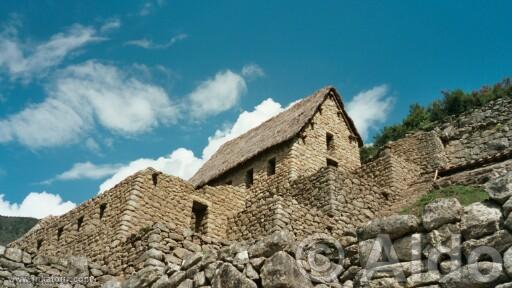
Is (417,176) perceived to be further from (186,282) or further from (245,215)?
(186,282)

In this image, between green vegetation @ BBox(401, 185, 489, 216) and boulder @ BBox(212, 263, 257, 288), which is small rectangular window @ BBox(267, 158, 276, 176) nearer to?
green vegetation @ BBox(401, 185, 489, 216)

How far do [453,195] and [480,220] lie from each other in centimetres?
1130

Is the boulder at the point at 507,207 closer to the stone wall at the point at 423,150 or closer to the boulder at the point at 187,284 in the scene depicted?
the boulder at the point at 187,284

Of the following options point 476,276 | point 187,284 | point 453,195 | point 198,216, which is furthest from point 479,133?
point 476,276

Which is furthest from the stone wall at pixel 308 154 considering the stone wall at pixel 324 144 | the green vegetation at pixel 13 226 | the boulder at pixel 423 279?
the green vegetation at pixel 13 226

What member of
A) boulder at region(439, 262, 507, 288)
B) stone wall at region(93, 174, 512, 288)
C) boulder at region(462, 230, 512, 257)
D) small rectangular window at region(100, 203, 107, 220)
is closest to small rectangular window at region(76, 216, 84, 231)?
small rectangular window at region(100, 203, 107, 220)

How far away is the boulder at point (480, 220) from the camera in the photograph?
4262 millimetres

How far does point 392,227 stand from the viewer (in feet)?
15.7

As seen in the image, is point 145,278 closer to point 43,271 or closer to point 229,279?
point 229,279

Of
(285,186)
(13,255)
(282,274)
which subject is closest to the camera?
(282,274)

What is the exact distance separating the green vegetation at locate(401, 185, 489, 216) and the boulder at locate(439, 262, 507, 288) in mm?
9098

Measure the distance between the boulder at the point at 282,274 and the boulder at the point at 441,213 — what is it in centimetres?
135

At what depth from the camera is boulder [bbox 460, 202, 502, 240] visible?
4262 millimetres

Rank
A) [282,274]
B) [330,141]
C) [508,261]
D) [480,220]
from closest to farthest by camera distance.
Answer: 1. [508,261]
2. [480,220]
3. [282,274]
4. [330,141]
